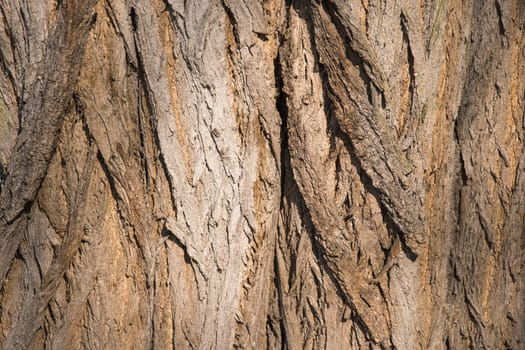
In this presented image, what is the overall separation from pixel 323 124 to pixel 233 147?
334 millimetres

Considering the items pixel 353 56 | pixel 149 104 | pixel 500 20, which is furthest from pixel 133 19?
pixel 500 20

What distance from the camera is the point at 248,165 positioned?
2.25 metres

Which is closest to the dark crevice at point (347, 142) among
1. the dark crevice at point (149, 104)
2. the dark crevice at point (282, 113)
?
the dark crevice at point (282, 113)

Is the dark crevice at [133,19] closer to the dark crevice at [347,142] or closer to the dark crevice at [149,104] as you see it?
the dark crevice at [149,104]

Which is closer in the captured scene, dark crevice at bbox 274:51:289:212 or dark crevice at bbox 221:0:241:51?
dark crevice at bbox 221:0:241:51

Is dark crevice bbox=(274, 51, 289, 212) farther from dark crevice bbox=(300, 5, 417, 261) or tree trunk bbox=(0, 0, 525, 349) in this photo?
dark crevice bbox=(300, 5, 417, 261)

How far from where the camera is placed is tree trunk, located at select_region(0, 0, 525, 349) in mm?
2178

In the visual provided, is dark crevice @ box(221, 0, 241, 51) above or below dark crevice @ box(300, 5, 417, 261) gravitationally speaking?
above

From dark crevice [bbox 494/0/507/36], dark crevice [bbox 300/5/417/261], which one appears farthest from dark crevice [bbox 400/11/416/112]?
dark crevice [bbox 494/0/507/36]

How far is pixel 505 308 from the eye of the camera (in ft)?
8.00

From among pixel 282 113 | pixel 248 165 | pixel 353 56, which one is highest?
pixel 353 56

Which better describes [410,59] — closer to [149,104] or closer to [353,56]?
[353,56]

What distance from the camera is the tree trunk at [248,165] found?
218 cm

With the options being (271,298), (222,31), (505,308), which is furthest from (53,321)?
(505,308)
